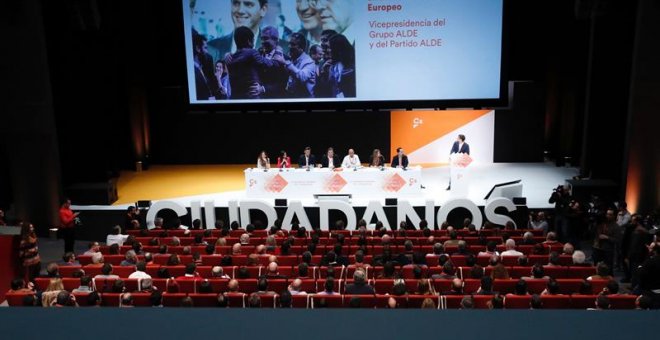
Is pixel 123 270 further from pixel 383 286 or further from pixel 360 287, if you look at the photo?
pixel 383 286

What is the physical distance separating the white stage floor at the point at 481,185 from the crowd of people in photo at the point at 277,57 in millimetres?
3198

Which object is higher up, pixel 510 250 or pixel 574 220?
pixel 510 250

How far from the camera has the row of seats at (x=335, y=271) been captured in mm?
8758

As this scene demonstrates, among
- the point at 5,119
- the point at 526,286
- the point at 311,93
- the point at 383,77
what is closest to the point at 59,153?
the point at 5,119

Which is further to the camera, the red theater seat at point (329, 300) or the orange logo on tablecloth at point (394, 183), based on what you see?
the orange logo on tablecloth at point (394, 183)

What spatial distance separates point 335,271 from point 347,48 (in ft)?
31.0

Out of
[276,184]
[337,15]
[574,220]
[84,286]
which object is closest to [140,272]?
[84,286]

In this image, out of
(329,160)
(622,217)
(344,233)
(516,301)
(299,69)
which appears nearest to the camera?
(516,301)

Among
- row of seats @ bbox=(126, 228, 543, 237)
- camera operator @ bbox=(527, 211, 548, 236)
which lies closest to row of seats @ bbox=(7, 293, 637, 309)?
row of seats @ bbox=(126, 228, 543, 237)

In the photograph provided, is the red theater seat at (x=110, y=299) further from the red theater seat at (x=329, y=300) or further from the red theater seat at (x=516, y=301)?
the red theater seat at (x=516, y=301)

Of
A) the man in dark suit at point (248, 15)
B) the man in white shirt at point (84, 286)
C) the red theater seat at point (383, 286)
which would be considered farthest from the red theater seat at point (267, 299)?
the man in dark suit at point (248, 15)

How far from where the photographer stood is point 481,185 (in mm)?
16828

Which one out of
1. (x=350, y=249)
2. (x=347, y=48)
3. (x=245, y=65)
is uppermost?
(x=347, y=48)

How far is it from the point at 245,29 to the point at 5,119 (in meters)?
6.51
